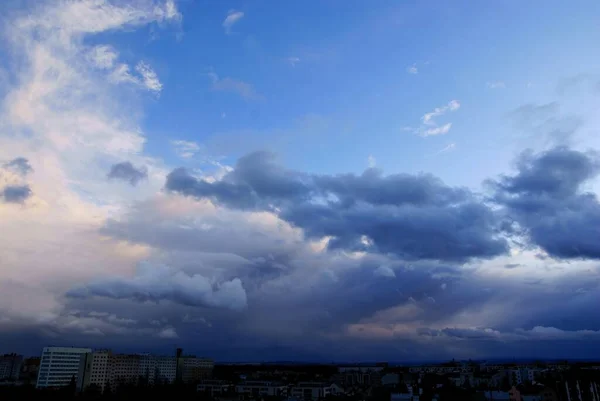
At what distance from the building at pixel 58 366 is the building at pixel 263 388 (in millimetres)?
35722

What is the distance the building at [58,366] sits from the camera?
105500 mm

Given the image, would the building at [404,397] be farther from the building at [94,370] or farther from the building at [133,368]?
the building at [94,370]

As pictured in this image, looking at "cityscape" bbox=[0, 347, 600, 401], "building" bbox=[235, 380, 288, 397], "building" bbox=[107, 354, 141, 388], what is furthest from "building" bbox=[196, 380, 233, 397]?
"building" bbox=[107, 354, 141, 388]

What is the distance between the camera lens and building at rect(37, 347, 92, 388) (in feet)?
346

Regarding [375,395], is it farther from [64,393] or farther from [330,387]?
[64,393]

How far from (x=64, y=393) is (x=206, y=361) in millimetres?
65932

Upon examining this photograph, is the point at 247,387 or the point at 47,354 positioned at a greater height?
the point at 47,354

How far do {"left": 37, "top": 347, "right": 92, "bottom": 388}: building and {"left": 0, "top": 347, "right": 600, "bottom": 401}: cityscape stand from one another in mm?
191

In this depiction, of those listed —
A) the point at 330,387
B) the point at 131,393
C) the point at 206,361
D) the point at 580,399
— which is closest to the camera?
the point at 580,399

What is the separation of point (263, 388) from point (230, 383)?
11115 mm

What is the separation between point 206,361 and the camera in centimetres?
14088

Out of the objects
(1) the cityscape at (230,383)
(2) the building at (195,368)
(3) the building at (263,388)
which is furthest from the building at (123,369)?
(3) the building at (263,388)

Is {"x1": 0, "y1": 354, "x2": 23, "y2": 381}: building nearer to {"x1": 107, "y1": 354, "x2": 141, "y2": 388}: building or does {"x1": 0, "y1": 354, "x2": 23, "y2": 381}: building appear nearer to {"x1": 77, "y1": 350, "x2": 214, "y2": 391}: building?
{"x1": 77, "y1": 350, "x2": 214, "y2": 391}: building

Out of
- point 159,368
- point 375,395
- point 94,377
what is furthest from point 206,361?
point 375,395
